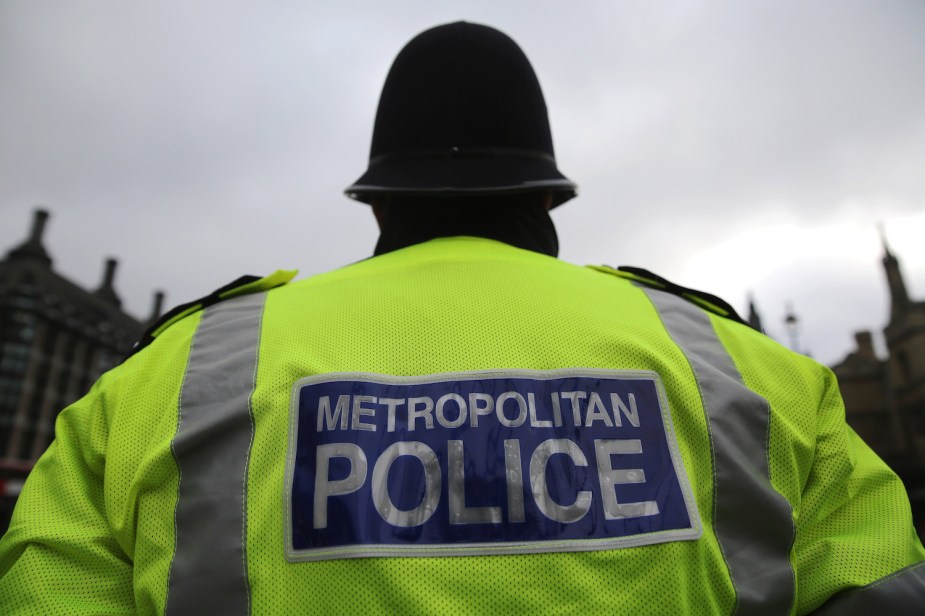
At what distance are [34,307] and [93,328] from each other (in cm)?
515

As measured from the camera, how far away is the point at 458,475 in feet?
3.47

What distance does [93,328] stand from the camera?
40.1 m

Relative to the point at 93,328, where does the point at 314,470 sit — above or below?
below

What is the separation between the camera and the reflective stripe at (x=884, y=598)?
3.61 feet

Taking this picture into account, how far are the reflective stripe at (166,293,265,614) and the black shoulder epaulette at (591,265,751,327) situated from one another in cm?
89

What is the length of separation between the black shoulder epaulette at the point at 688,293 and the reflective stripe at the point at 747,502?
0.30 meters

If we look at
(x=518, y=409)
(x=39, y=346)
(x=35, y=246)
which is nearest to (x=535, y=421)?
(x=518, y=409)

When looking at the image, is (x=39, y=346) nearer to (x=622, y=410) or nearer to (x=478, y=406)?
(x=478, y=406)

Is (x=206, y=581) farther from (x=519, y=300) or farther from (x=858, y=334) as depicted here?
(x=858, y=334)

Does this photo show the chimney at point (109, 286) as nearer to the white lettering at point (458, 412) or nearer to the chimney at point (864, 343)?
the chimney at point (864, 343)

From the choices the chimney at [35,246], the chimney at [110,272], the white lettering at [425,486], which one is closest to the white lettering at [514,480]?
the white lettering at [425,486]

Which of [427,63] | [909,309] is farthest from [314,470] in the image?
[909,309]

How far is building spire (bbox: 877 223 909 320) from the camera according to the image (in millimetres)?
34000

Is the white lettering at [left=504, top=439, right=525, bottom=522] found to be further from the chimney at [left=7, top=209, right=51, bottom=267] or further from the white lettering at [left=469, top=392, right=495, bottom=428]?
the chimney at [left=7, top=209, right=51, bottom=267]
